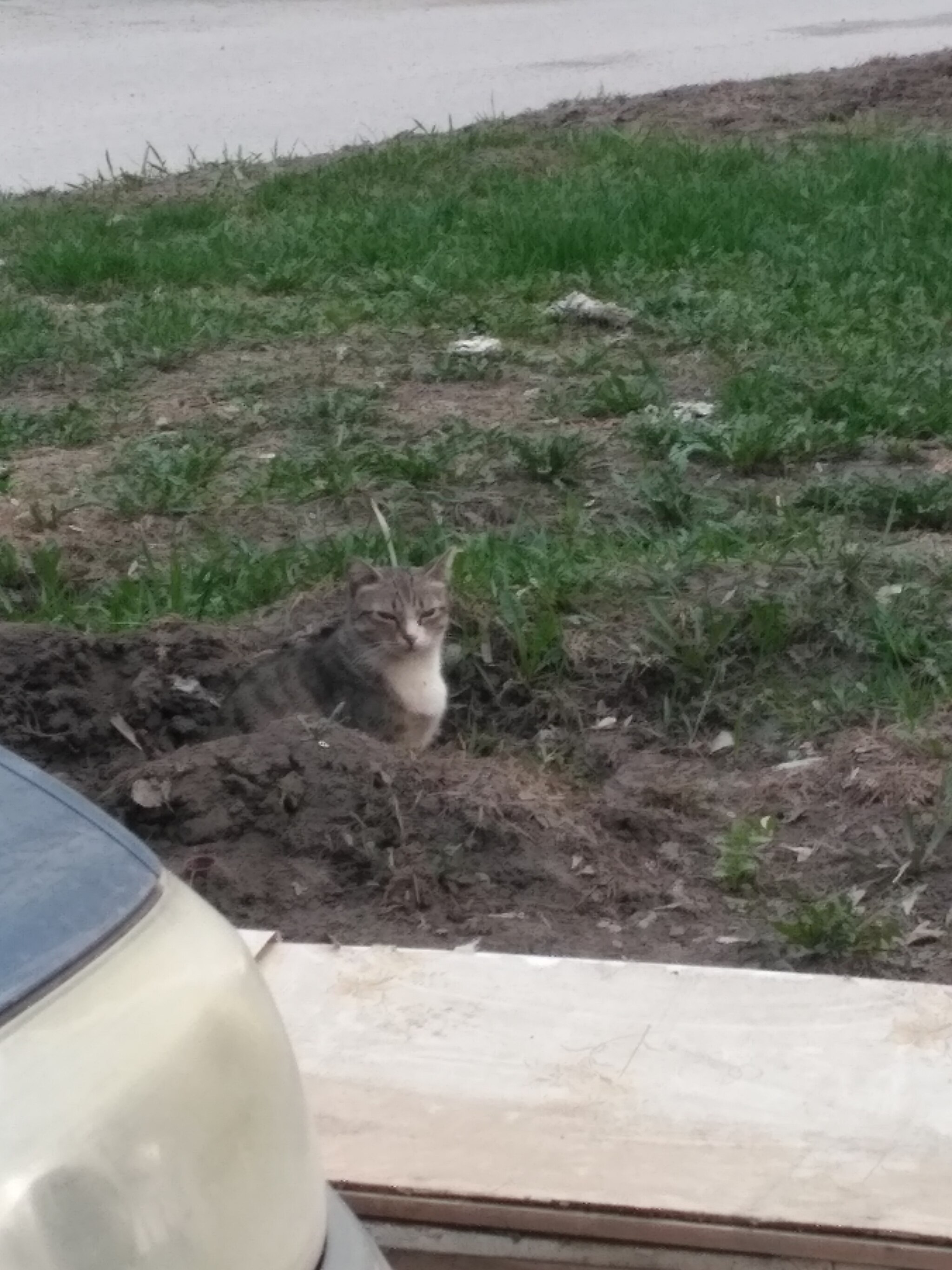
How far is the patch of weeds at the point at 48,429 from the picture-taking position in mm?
7074

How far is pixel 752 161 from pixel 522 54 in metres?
7.48

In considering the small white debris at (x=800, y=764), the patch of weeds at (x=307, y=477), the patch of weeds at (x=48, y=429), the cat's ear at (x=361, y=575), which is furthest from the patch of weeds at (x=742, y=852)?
the patch of weeds at (x=48, y=429)

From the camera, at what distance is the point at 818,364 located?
23.6 feet

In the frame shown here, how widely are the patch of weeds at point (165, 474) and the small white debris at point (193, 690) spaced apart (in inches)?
59.2

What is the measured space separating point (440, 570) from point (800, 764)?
1123 millimetres

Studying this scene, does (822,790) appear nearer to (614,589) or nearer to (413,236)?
(614,589)

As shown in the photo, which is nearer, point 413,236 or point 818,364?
point 818,364

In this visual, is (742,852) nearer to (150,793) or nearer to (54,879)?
(150,793)

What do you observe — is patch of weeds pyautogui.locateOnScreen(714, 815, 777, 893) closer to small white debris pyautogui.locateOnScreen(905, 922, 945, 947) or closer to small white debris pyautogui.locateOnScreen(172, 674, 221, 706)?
small white debris pyautogui.locateOnScreen(905, 922, 945, 947)

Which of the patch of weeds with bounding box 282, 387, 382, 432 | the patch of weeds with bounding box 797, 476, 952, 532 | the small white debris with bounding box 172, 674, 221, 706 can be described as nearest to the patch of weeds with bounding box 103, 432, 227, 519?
the patch of weeds with bounding box 282, 387, 382, 432

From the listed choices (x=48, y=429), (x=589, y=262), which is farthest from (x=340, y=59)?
(x=48, y=429)

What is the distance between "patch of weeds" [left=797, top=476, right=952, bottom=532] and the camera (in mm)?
5727

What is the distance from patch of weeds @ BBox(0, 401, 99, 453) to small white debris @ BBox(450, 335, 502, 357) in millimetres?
1491

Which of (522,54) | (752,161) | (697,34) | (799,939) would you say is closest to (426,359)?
(752,161)
